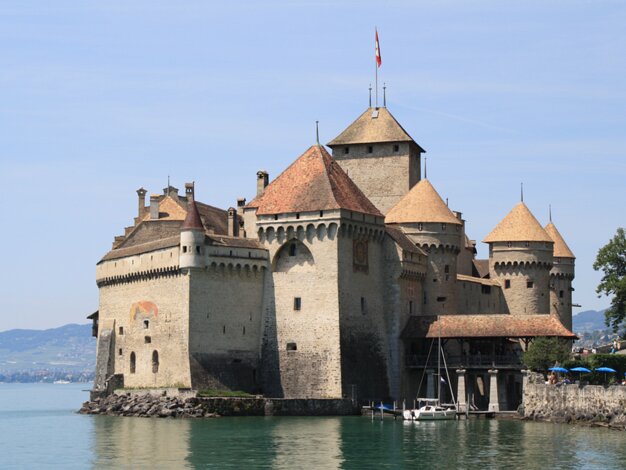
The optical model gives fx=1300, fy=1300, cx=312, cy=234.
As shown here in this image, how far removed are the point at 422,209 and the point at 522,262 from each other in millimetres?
10408

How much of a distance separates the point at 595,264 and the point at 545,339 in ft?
64.3

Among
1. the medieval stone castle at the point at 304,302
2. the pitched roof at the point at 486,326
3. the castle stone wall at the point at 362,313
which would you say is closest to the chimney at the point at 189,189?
the medieval stone castle at the point at 304,302

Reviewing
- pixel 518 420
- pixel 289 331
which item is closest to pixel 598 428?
pixel 518 420

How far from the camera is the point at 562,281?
325 feet

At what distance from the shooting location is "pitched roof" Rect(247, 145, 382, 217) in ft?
250

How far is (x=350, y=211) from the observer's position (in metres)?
75.9

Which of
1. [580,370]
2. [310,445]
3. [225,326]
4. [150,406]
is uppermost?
[225,326]

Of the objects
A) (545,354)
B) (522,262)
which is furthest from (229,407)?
(522,262)

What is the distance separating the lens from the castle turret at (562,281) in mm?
98500

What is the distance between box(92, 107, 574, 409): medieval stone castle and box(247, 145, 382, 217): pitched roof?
104 mm

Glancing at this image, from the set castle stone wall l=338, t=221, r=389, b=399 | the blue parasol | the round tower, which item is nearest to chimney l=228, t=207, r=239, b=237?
the round tower

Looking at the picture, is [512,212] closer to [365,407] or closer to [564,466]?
[365,407]

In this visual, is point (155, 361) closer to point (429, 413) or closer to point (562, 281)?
point (429, 413)

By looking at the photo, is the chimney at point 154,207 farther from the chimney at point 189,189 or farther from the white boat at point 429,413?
the white boat at point 429,413
